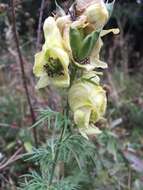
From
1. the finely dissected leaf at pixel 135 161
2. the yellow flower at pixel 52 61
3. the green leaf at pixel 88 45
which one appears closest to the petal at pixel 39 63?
the yellow flower at pixel 52 61

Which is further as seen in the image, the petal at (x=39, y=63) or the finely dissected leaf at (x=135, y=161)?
the finely dissected leaf at (x=135, y=161)

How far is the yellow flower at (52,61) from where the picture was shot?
4.97ft

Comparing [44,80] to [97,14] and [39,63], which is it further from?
[97,14]

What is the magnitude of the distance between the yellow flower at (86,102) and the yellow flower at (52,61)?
0.22 feet

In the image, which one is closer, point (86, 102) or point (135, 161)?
point (86, 102)

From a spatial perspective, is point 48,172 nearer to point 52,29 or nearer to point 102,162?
point 52,29

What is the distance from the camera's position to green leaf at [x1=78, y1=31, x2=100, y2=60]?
4.99 feet

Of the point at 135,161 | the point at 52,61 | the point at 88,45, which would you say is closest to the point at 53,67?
the point at 52,61

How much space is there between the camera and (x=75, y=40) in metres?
1.54

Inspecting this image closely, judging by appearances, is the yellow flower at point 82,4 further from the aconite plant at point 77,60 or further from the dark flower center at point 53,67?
the dark flower center at point 53,67

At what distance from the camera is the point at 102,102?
1.59 m

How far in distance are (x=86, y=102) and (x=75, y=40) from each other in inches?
7.6

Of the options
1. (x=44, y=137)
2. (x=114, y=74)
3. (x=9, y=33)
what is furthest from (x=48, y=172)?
(x=114, y=74)

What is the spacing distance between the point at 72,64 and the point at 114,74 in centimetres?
371
